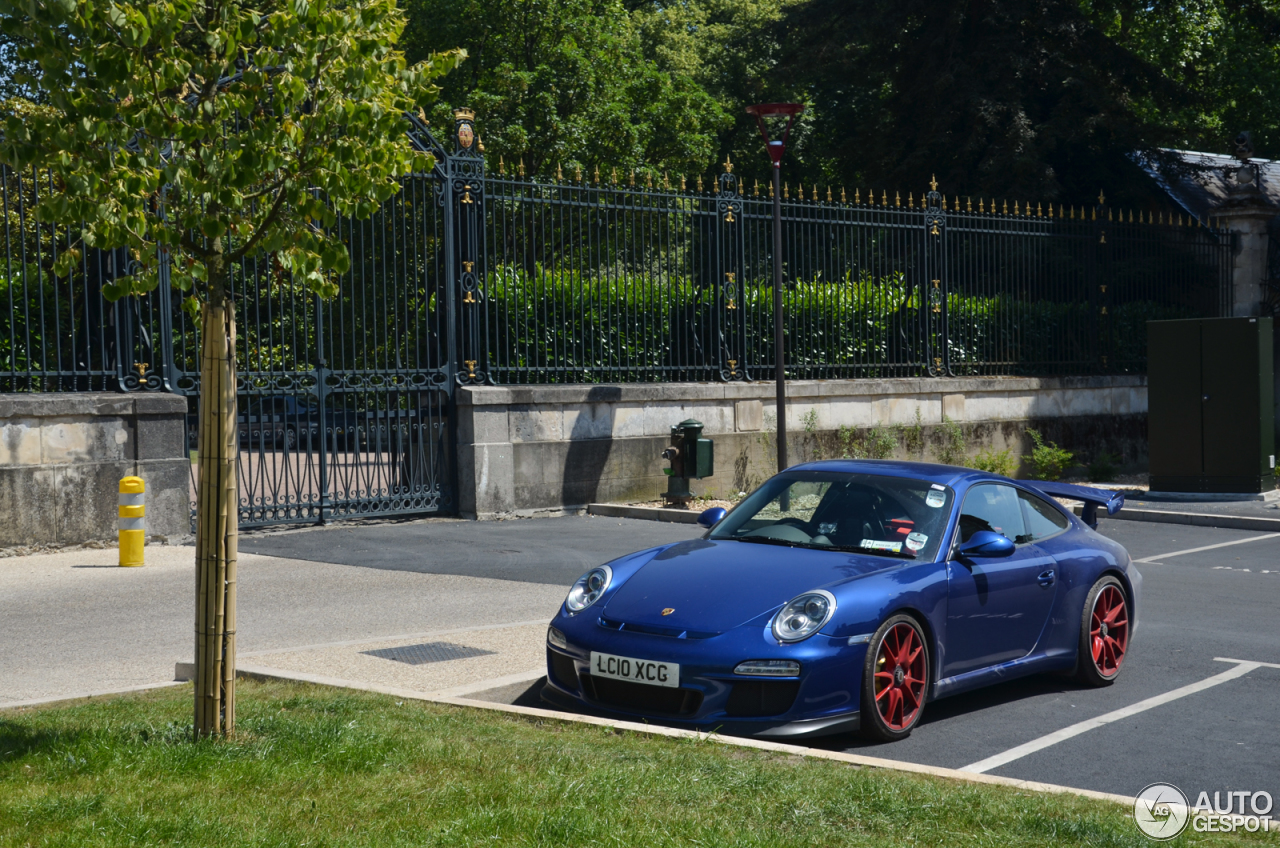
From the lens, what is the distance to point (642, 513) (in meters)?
15.5

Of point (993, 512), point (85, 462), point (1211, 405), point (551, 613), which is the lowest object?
point (551, 613)

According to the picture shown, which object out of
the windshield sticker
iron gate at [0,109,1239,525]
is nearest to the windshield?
the windshield sticker

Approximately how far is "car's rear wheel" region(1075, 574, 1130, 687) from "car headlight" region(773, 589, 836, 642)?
2087mm

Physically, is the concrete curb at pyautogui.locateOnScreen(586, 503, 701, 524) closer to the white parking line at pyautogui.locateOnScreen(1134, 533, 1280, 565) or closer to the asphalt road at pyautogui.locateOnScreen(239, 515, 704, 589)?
the asphalt road at pyautogui.locateOnScreen(239, 515, 704, 589)

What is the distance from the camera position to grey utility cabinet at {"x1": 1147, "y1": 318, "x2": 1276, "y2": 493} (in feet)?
55.8

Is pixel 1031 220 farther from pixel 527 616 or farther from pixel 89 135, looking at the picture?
pixel 89 135

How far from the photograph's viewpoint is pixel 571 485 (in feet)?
Answer: 52.0

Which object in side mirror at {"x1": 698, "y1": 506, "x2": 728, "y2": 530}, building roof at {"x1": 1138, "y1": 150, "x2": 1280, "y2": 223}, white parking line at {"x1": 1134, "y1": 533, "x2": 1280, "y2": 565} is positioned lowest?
white parking line at {"x1": 1134, "y1": 533, "x2": 1280, "y2": 565}

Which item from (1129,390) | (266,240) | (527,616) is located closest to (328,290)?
(266,240)

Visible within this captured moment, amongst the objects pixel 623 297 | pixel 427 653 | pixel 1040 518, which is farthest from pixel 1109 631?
pixel 623 297

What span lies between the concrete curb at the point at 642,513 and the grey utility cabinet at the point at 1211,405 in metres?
7.01

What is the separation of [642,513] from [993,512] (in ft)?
27.6

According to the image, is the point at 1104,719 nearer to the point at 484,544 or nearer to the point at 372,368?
the point at 484,544

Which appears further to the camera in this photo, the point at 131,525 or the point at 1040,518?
the point at 131,525
